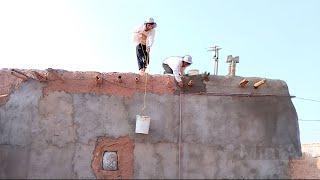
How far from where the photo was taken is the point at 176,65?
8680 mm

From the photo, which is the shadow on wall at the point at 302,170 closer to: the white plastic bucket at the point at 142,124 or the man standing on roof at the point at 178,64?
the man standing on roof at the point at 178,64

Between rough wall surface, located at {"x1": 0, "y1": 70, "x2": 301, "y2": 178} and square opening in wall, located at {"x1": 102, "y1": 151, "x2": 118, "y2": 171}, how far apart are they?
0.25m

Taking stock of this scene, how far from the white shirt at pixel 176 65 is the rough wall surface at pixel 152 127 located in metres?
0.15

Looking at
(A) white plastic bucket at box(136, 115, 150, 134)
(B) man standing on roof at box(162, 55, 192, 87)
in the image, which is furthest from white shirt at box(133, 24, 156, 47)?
(A) white plastic bucket at box(136, 115, 150, 134)

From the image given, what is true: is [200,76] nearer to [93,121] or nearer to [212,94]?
[212,94]

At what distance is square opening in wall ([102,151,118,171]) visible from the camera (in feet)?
26.1

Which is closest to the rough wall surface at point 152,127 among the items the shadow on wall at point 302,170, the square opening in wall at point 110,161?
the shadow on wall at point 302,170

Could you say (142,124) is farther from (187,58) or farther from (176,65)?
(187,58)

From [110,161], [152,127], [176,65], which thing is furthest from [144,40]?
[110,161]

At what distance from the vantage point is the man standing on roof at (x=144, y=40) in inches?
361

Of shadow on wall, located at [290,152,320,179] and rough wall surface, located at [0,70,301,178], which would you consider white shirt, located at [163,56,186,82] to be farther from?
shadow on wall, located at [290,152,320,179]

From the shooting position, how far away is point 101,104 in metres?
8.29

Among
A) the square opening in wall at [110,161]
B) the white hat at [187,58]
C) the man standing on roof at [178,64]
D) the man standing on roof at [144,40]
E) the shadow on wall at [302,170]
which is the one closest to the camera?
the square opening in wall at [110,161]

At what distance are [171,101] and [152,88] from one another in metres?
0.44
